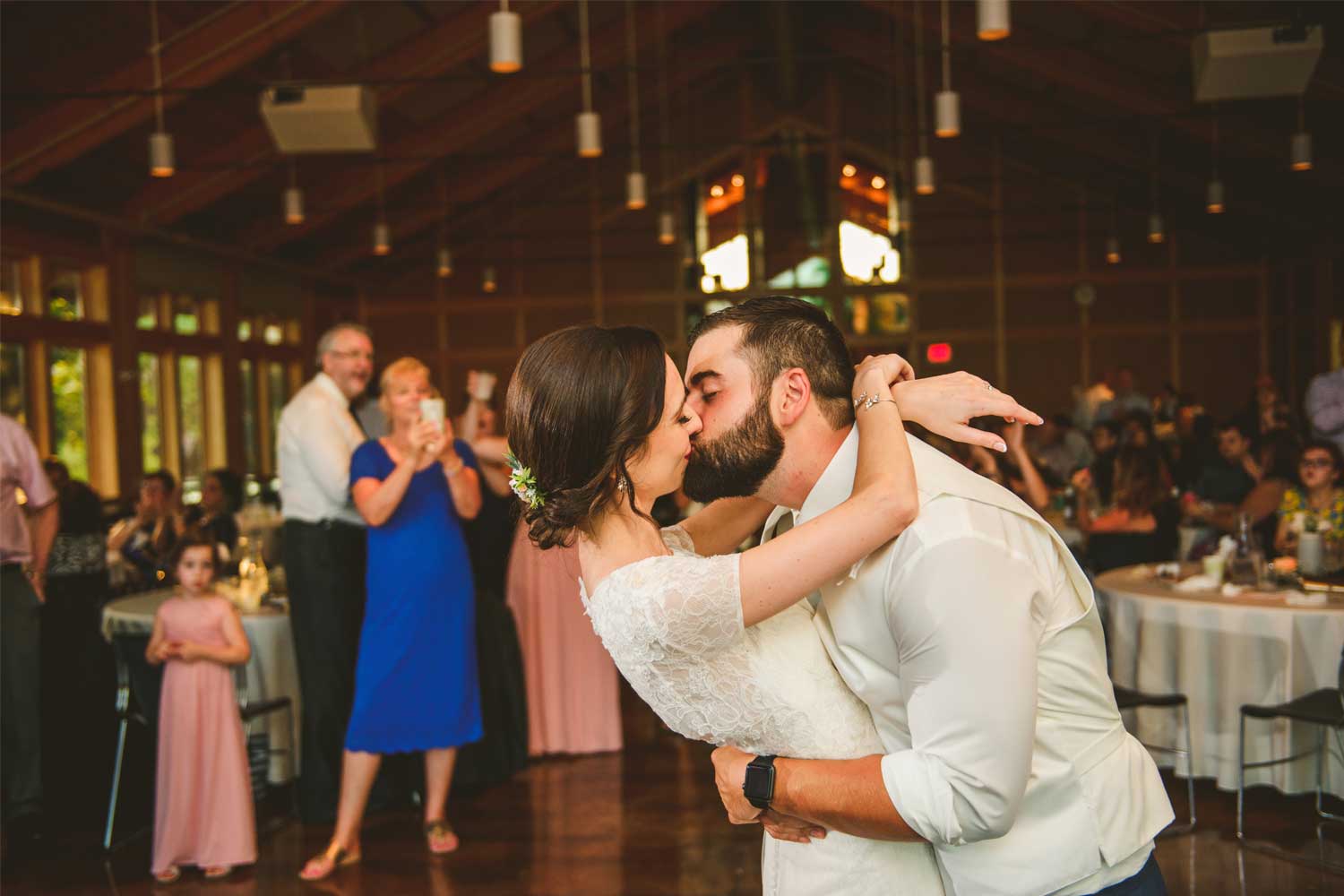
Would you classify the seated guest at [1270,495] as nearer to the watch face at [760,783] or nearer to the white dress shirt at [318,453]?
the white dress shirt at [318,453]

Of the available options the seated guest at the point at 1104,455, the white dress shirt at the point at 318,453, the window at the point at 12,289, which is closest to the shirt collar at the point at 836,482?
the white dress shirt at the point at 318,453

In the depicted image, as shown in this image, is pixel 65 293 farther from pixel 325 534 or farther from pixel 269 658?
pixel 325 534

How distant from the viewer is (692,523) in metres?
1.89

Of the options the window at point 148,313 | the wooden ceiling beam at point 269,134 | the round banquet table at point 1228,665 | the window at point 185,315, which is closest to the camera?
the round banquet table at point 1228,665

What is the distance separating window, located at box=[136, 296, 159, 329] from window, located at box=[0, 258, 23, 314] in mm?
1919

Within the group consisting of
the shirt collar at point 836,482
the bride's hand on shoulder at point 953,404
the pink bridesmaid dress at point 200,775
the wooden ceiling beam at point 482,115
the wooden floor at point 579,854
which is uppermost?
the wooden ceiling beam at point 482,115

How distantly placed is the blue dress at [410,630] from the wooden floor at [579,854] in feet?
1.51

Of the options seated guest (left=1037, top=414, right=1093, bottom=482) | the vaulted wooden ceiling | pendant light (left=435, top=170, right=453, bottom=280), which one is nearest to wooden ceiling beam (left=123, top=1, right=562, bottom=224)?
the vaulted wooden ceiling

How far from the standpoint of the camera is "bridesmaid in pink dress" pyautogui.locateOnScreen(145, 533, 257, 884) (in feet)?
13.2

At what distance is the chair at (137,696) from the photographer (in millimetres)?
4242

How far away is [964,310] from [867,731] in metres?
15.5

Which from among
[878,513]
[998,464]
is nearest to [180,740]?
[878,513]

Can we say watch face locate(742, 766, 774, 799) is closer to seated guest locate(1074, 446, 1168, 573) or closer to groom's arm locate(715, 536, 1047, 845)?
groom's arm locate(715, 536, 1047, 845)

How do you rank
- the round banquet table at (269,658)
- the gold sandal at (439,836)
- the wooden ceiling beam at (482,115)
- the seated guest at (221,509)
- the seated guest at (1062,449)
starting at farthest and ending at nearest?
1. the wooden ceiling beam at (482,115)
2. the seated guest at (1062,449)
3. the seated guest at (221,509)
4. the round banquet table at (269,658)
5. the gold sandal at (439,836)
